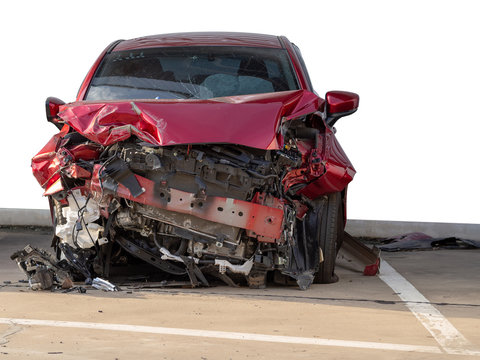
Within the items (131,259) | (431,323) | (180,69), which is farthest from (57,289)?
(431,323)

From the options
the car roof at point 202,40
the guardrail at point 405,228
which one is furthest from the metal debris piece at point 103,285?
the guardrail at point 405,228

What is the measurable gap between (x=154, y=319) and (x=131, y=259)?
91.5 inches

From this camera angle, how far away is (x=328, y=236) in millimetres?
7785

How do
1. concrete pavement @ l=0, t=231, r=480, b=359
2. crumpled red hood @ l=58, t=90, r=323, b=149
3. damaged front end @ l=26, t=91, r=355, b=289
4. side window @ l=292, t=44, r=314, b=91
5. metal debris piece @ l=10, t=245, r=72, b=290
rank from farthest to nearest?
1. side window @ l=292, t=44, r=314, b=91
2. metal debris piece @ l=10, t=245, r=72, b=290
3. damaged front end @ l=26, t=91, r=355, b=289
4. crumpled red hood @ l=58, t=90, r=323, b=149
5. concrete pavement @ l=0, t=231, r=480, b=359

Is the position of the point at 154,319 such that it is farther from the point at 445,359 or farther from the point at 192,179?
the point at 445,359

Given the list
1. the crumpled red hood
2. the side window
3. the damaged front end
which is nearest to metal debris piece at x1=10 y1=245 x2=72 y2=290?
the damaged front end

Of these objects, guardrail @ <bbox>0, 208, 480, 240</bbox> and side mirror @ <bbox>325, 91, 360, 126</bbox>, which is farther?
guardrail @ <bbox>0, 208, 480, 240</bbox>

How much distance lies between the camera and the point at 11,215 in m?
14.7

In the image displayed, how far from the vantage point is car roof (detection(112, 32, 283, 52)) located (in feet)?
28.7

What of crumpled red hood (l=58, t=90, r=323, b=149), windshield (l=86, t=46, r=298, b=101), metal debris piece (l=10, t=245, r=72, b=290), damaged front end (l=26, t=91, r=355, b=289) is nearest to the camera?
crumpled red hood (l=58, t=90, r=323, b=149)

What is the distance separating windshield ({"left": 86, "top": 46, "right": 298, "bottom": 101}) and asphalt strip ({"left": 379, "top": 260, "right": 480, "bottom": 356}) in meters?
2.06

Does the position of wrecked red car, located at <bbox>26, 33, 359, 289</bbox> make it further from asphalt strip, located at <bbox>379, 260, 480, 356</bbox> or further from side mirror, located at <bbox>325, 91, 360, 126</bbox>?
asphalt strip, located at <bbox>379, 260, 480, 356</bbox>

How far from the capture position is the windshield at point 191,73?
313 inches

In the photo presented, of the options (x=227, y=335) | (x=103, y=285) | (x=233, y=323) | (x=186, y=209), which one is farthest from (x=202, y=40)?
(x=227, y=335)
